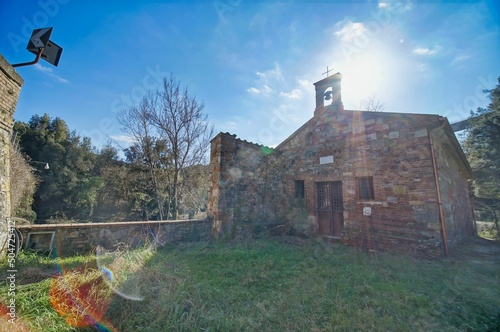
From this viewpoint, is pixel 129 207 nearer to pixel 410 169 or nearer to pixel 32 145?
pixel 32 145

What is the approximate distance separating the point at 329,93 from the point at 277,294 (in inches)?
305

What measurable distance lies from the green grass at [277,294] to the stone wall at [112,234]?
484 millimetres

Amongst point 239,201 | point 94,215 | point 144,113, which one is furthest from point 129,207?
point 239,201

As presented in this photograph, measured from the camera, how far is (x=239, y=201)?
7551mm

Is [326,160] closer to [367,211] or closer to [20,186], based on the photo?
[367,211]

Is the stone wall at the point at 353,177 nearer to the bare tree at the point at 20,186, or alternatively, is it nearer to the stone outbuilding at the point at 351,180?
Answer: the stone outbuilding at the point at 351,180

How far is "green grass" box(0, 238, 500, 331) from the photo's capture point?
2.75 meters

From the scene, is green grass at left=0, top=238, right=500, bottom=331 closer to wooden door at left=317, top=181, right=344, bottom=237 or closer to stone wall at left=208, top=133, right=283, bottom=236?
stone wall at left=208, top=133, right=283, bottom=236

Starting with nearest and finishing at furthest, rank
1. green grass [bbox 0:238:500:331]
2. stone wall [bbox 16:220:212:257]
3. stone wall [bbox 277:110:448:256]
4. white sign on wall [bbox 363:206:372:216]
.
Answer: green grass [bbox 0:238:500:331], stone wall [bbox 16:220:212:257], stone wall [bbox 277:110:448:256], white sign on wall [bbox 363:206:372:216]

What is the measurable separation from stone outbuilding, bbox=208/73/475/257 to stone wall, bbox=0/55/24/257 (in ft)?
15.7

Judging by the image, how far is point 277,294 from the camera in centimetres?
358

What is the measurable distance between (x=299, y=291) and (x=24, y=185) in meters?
16.4

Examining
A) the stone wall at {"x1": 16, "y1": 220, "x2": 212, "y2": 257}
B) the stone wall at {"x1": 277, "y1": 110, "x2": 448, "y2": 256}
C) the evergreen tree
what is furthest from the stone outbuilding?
the evergreen tree

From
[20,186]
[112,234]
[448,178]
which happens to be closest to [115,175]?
[20,186]
